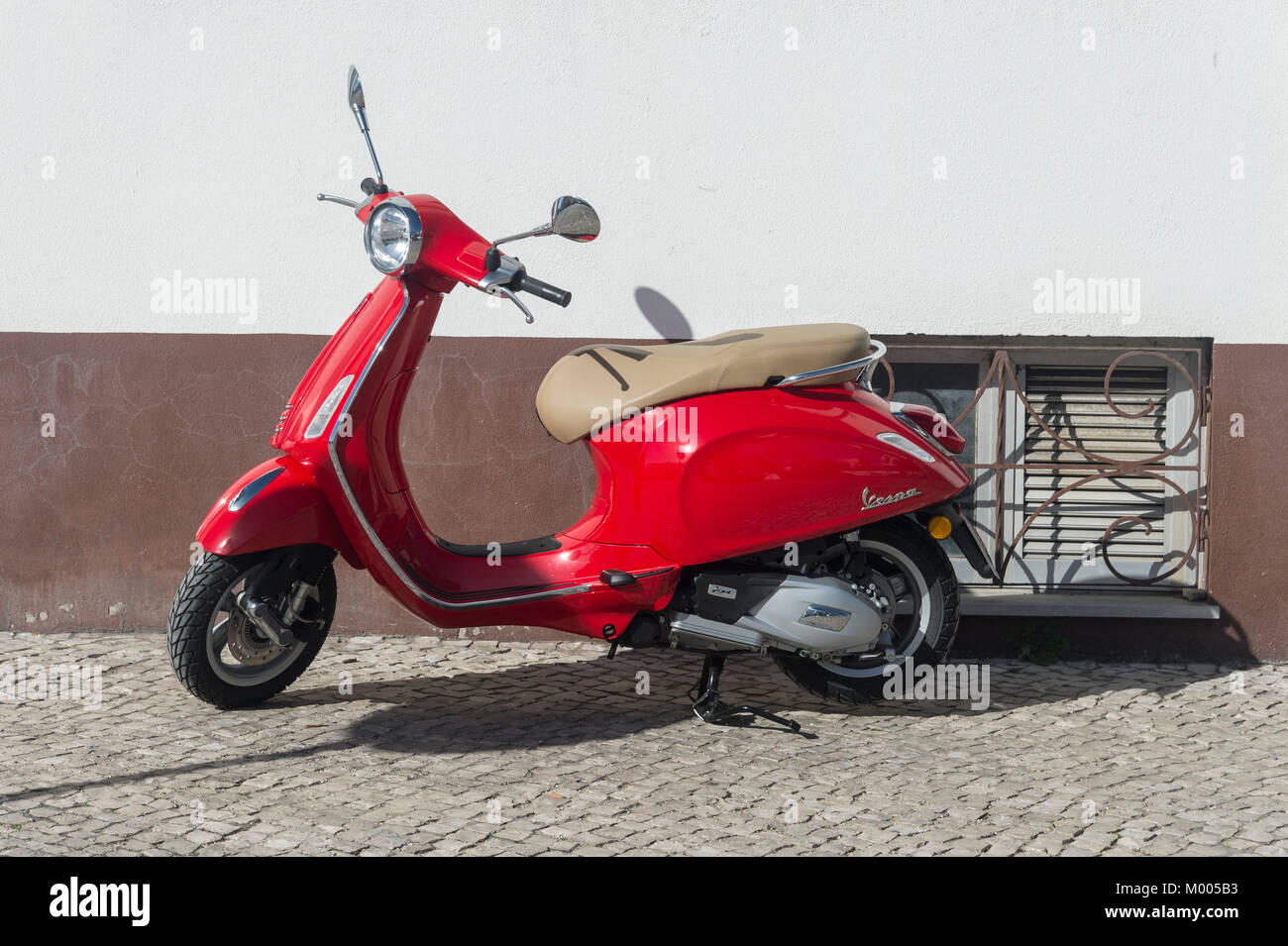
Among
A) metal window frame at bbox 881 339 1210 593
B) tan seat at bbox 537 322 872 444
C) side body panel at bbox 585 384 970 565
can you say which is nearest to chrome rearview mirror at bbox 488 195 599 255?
tan seat at bbox 537 322 872 444

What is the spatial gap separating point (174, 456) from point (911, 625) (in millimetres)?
3281

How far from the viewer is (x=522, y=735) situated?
174 inches

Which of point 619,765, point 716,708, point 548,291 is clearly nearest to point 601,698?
point 716,708

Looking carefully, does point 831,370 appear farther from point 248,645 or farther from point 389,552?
point 248,645

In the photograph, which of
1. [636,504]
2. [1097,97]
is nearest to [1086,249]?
[1097,97]

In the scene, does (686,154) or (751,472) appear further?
(686,154)

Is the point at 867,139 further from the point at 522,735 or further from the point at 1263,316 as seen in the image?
the point at 522,735

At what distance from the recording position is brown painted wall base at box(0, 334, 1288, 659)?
5.75m

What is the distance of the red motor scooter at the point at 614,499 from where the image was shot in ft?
14.3

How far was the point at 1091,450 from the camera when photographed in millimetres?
5895

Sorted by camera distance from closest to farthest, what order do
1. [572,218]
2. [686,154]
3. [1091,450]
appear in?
1. [572,218]
2. [686,154]
3. [1091,450]

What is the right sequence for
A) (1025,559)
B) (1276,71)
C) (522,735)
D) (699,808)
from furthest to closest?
(1025,559) → (1276,71) → (522,735) → (699,808)

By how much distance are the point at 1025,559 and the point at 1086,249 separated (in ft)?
4.58

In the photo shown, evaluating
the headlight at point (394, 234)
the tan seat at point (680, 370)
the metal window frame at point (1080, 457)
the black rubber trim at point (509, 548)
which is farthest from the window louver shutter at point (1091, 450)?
the headlight at point (394, 234)
